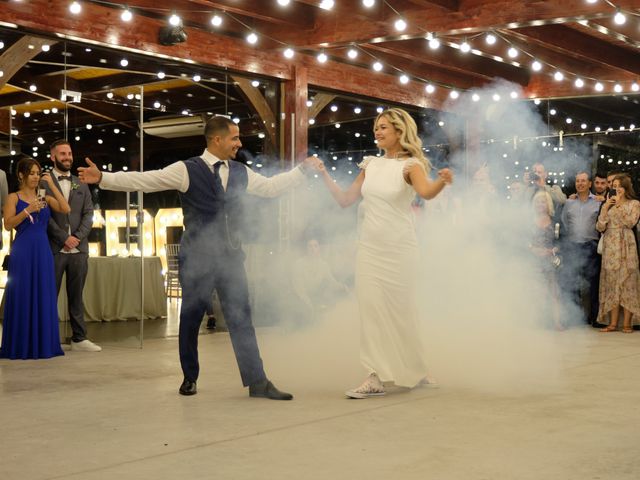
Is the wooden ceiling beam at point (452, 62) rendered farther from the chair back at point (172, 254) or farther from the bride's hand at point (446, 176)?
the bride's hand at point (446, 176)

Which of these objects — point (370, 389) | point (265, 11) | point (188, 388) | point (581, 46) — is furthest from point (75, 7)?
point (581, 46)

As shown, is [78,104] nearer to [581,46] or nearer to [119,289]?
[119,289]

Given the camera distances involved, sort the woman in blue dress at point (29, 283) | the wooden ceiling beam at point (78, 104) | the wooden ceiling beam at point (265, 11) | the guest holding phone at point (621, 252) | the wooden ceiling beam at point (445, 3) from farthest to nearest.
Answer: the guest holding phone at point (621, 252)
the wooden ceiling beam at point (265, 11)
the wooden ceiling beam at point (445, 3)
the wooden ceiling beam at point (78, 104)
the woman in blue dress at point (29, 283)

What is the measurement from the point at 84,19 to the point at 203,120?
5.27 feet

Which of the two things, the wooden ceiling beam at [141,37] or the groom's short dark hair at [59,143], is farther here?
the wooden ceiling beam at [141,37]

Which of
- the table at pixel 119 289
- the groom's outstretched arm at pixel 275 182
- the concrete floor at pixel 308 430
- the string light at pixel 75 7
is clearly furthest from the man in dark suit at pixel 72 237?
the groom's outstretched arm at pixel 275 182

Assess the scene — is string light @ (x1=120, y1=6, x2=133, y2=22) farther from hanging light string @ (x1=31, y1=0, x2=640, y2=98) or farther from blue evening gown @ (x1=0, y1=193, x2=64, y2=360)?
blue evening gown @ (x1=0, y1=193, x2=64, y2=360)

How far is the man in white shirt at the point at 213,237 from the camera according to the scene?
15.6 ft

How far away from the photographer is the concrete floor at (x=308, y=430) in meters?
3.31

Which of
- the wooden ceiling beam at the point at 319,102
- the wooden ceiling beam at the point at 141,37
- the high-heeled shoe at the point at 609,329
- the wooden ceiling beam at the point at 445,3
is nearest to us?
the wooden ceiling beam at the point at 141,37

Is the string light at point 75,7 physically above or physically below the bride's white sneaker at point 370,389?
above

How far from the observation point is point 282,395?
15.6 feet

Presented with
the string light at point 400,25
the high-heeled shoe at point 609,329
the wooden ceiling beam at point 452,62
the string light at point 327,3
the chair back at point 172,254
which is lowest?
the high-heeled shoe at point 609,329

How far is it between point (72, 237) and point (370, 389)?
334 centimetres
